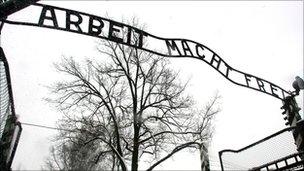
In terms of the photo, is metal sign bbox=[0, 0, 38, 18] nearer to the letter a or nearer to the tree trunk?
the letter a

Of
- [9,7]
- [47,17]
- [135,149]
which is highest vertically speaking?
[135,149]

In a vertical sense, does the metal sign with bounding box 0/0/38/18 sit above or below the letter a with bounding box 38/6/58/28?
below

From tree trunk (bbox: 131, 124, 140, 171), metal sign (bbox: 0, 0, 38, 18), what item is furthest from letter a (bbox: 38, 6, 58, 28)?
tree trunk (bbox: 131, 124, 140, 171)

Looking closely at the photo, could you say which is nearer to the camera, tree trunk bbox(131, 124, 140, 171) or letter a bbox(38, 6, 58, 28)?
letter a bbox(38, 6, 58, 28)

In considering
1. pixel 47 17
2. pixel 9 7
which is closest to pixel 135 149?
pixel 47 17

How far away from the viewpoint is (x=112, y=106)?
61.6 ft

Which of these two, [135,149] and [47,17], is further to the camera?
[135,149]

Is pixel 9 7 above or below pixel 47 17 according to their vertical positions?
below

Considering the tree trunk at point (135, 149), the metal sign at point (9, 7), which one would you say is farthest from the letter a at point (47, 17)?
the tree trunk at point (135, 149)

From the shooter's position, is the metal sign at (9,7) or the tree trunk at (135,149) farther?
the tree trunk at (135,149)

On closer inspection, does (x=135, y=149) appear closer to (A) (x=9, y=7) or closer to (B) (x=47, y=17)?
(B) (x=47, y=17)

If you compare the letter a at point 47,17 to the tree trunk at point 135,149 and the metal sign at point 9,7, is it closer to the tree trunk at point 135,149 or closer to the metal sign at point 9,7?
the metal sign at point 9,7

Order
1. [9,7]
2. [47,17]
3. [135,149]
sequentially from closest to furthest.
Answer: [9,7] < [47,17] < [135,149]

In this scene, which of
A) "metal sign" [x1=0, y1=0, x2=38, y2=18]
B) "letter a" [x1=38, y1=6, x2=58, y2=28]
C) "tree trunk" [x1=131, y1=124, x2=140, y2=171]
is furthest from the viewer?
"tree trunk" [x1=131, y1=124, x2=140, y2=171]
